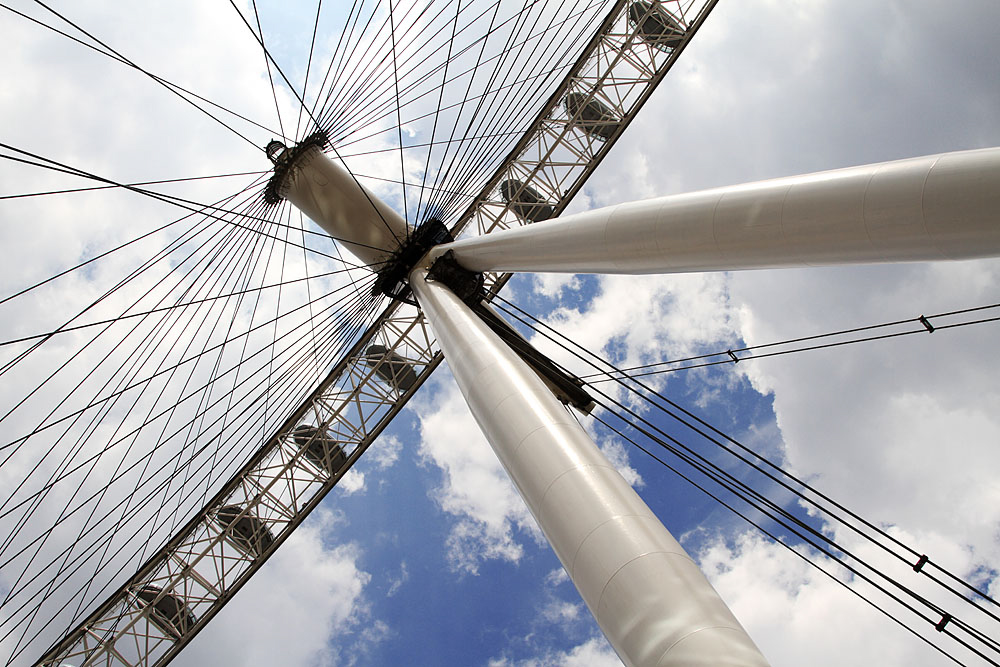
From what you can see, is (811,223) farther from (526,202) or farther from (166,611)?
(166,611)

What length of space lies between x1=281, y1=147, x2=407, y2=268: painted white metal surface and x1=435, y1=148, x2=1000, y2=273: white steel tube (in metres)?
9.81

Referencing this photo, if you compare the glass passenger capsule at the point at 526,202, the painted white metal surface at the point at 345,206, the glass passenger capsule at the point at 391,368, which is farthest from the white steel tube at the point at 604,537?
the glass passenger capsule at the point at 526,202

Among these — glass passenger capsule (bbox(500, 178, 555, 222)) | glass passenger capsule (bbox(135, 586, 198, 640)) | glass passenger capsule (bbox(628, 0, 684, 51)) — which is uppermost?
glass passenger capsule (bbox(628, 0, 684, 51))

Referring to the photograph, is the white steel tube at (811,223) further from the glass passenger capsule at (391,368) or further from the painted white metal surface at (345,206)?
the glass passenger capsule at (391,368)

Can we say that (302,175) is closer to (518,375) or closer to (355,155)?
(355,155)

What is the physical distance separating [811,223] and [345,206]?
15.4 metres

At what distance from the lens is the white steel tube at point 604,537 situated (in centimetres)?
513

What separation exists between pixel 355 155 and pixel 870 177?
51.5 ft

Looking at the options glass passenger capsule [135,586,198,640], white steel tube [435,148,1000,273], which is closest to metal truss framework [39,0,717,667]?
glass passenger capsule [135,586,198,640]

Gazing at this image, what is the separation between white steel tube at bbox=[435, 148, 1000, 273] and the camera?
5.57 meters

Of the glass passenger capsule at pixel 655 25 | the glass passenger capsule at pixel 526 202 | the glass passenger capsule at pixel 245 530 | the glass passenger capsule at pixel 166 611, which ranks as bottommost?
the glass passenger capsule at pixel 166 611

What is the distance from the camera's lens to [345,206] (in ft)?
64.3

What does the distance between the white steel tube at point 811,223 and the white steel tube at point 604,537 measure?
8.27 ft

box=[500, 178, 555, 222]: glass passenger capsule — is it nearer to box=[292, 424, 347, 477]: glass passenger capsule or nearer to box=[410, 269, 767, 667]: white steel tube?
box=[292, 424, 347, 477]: glass passenger capsule
